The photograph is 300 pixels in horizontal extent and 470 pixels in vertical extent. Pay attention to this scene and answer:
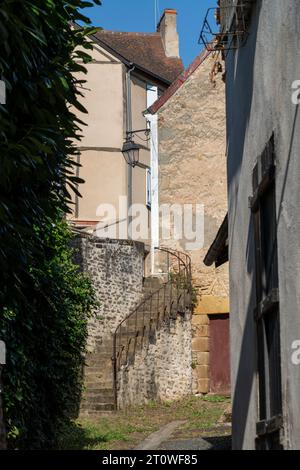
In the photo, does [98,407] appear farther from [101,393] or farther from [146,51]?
[146,51]

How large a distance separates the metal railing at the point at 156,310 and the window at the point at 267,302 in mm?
12556

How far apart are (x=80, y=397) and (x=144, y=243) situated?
6349mm

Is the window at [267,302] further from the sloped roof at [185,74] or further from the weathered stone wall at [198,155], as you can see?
the sloped roof at [185,74]

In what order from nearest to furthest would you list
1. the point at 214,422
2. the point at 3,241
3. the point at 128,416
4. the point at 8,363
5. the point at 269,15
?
the point at 269,15, the point at 3,241, the point at 8,363, the point at 214,422, the point at 128,416

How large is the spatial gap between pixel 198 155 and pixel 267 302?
18182 mm

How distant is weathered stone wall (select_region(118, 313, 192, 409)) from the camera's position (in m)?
20.3

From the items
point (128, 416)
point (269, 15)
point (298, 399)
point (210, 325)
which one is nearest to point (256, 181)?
point (269, 15)

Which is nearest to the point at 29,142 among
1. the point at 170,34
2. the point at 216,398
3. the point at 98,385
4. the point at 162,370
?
the point at 98,385

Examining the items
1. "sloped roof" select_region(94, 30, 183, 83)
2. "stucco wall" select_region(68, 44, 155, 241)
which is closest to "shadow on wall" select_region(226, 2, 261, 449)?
"stucco wall" select_region(68, 44, 155, 241)

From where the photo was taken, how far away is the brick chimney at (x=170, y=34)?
97.8 ft

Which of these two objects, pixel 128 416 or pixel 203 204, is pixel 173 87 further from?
pixel 128 416

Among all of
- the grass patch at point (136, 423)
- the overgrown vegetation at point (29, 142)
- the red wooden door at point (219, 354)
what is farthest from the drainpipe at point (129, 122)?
the overgrown vegetation at point (29, 142)

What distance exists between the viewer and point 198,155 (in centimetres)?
2480
